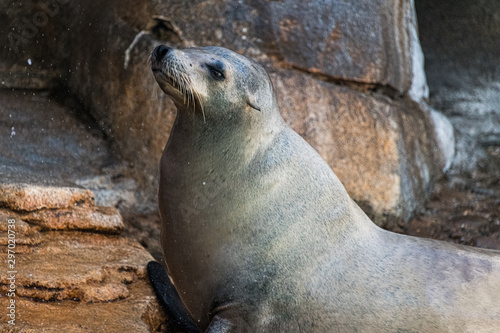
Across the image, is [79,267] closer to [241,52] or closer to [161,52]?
[161,52]

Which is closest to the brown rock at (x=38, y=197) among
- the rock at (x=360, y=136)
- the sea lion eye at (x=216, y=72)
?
the sea lion eye at (x=216, y=72)

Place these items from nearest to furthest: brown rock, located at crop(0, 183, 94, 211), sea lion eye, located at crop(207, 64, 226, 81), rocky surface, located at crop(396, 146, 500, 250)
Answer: sea lion eye, located at crop(207, 64, 226, 81) → brown rock, located at crop(0, 183, 94, 211) → rocky surface, located at crop(396, 146, 500, 250)

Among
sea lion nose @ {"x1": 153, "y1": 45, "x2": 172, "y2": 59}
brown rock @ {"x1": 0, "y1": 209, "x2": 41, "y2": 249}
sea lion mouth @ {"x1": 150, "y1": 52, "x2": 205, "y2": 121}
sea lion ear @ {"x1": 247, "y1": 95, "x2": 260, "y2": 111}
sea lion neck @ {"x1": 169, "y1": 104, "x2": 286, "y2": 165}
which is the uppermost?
sea lion nose @ {"x1": 153, "y1": 45, "x2": 172, "y2": 59}

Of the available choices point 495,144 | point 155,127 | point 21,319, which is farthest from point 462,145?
point 21,319

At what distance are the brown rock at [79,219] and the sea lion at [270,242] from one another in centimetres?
95

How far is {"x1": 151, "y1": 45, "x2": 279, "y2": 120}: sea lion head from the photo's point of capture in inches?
123

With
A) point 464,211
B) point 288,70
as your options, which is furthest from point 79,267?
point 464,211

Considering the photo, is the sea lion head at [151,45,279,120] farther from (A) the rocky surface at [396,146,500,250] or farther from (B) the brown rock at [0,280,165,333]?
(A) the rocky surface at [396,146,500,250]

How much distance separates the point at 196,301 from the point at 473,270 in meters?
1.44

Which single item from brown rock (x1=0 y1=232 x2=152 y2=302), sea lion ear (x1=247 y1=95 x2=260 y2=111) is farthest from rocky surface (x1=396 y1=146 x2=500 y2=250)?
sea lion ear (x1=247 y1=95 x2=260 y2=111)

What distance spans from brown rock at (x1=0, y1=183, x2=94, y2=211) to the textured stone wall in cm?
112

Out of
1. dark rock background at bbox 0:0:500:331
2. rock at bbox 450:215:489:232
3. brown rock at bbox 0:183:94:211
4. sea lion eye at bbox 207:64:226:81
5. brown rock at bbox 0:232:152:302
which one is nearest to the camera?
sea lion eye at bbox 207:64:226:81

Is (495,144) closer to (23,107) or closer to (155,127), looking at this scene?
(155,127)

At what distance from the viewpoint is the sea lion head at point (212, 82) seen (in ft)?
10.3
